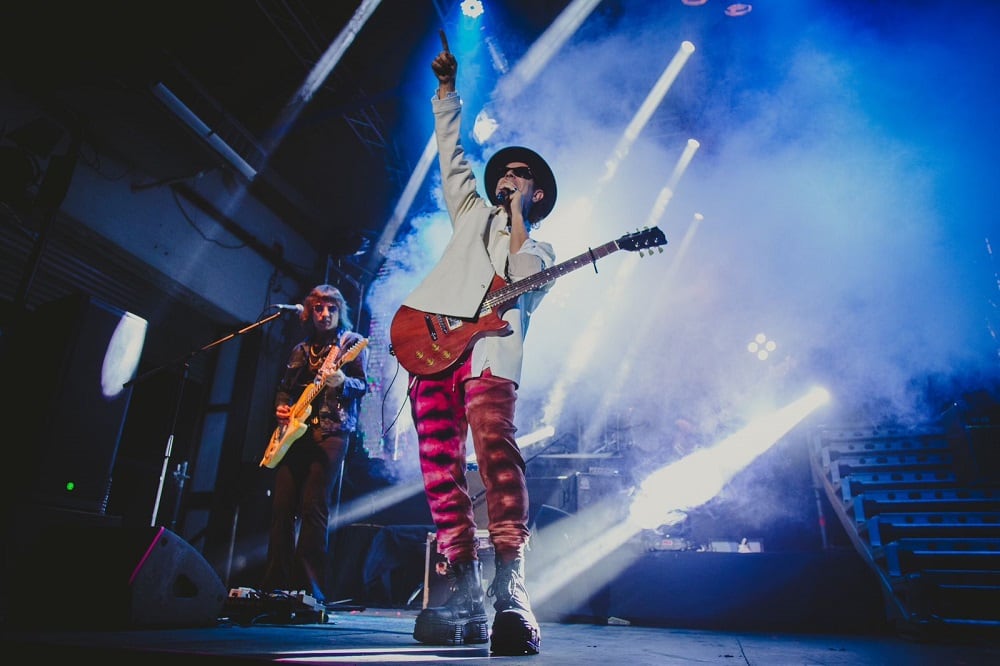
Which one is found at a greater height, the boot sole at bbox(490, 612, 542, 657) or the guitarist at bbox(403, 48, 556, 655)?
the guitarist at bbox(403, 48, 556, 655)

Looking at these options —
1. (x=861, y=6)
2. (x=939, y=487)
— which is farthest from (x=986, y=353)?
(x=861, y=6)

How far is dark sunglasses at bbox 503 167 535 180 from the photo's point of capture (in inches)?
98.0

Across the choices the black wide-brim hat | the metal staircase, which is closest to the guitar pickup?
the black wide-brim hat

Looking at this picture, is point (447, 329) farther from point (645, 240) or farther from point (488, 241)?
point (645, 240)

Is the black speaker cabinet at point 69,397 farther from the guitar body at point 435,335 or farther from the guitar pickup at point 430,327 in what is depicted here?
the guitar pickup at point 430,327

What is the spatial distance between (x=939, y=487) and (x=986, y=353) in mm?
3830

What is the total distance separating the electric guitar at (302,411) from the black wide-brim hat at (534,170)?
1.93 m

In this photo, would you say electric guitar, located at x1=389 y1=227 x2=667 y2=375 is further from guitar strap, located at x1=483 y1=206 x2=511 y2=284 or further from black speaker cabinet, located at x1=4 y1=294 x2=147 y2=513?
black speaker cabinet, located at x1=4 y1=294 x2=147 y2=513

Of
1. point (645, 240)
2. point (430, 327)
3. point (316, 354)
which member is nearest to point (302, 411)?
point (316, 354)

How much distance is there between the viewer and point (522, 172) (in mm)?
2498

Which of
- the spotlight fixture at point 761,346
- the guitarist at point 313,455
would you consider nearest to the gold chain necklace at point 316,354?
the guitarist at point 313,455

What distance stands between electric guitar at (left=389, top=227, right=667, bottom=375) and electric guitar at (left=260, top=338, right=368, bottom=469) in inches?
72.3

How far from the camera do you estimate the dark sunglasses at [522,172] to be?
2488 mm

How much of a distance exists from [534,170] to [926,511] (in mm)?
5286
